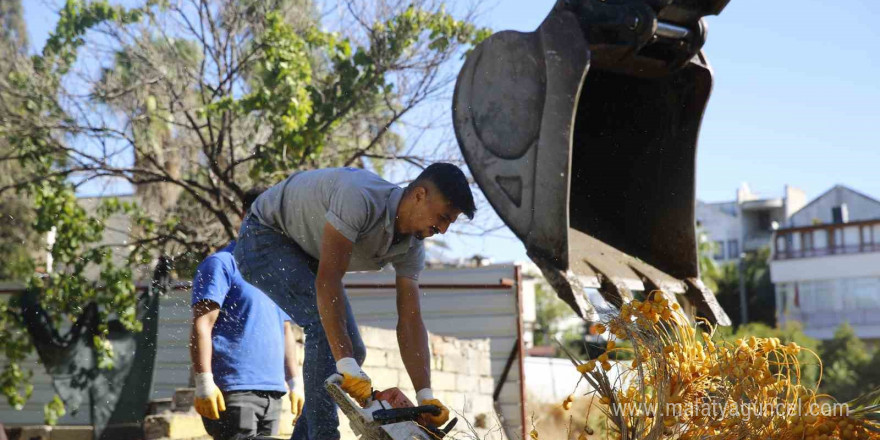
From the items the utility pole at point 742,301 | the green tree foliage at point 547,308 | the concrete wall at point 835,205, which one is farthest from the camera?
the concrete wall at point 835,205

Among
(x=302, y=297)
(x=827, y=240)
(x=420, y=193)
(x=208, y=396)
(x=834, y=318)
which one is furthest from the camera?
(x=827, y=240)

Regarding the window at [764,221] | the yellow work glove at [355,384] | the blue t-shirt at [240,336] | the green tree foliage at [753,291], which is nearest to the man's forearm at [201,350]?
the blue t-shirt at [240,336]

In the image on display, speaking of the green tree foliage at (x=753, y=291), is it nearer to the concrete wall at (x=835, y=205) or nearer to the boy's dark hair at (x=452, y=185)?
the concrete wall at (x=835, y=205)

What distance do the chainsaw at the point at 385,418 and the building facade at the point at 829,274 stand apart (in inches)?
1904

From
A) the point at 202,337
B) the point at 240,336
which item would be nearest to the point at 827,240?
the point at 240,336

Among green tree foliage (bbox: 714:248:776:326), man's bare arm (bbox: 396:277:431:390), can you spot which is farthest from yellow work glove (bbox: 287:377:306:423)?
green tree foliage (bbox: 714:248:776:326)

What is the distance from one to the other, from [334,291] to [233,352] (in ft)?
4.95

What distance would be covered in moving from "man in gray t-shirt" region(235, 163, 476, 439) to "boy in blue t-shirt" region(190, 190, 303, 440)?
66cm

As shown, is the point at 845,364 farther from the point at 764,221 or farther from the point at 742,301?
the point at 764,221

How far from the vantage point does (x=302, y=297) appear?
12.4 feet

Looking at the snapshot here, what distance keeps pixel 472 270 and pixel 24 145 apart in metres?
5.38

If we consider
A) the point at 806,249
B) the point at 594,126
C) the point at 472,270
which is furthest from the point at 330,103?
the point at 806,249

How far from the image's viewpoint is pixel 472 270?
12.4 metres

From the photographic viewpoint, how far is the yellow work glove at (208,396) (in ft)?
14.8
